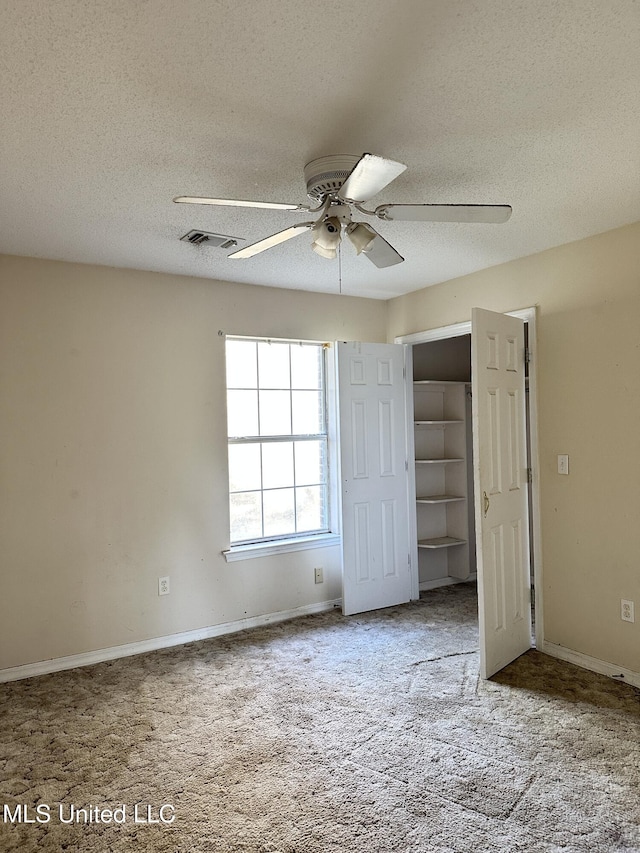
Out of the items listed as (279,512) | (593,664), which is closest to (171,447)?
(279,512)

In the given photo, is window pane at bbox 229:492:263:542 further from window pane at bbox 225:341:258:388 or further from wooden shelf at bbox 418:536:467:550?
wooden shelf at bbox 418:536:467:550

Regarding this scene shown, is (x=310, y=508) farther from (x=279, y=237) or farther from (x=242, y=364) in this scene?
(x=279, y=237)

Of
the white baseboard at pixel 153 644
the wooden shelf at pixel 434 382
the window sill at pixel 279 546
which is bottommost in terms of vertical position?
the white baseboard at pixel 153 644

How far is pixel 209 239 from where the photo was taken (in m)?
3.22

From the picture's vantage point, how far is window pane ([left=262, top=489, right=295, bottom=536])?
4395mm

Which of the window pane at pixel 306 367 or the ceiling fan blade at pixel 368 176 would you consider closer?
the ceiling fan blade at pixel 368 176

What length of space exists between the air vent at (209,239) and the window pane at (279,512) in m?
1.91

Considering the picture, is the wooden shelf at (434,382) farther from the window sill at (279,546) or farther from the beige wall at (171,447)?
the window sill at (279,546)

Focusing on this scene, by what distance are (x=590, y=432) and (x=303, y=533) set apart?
226 centimetres

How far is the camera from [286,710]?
2.93 metres

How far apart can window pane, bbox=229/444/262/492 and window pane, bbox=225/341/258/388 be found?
48 cm

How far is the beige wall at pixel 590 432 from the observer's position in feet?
10.3

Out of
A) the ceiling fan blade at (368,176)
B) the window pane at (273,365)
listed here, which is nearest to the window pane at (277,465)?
the window pane at (273,365)

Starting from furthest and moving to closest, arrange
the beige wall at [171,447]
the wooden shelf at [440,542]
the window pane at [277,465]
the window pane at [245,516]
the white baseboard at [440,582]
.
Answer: the white baseboard at [440,582], the wooden shelf at [440,542], the window pane at [277,465], the window pane at [245,516], the beige wall at [171,447]
